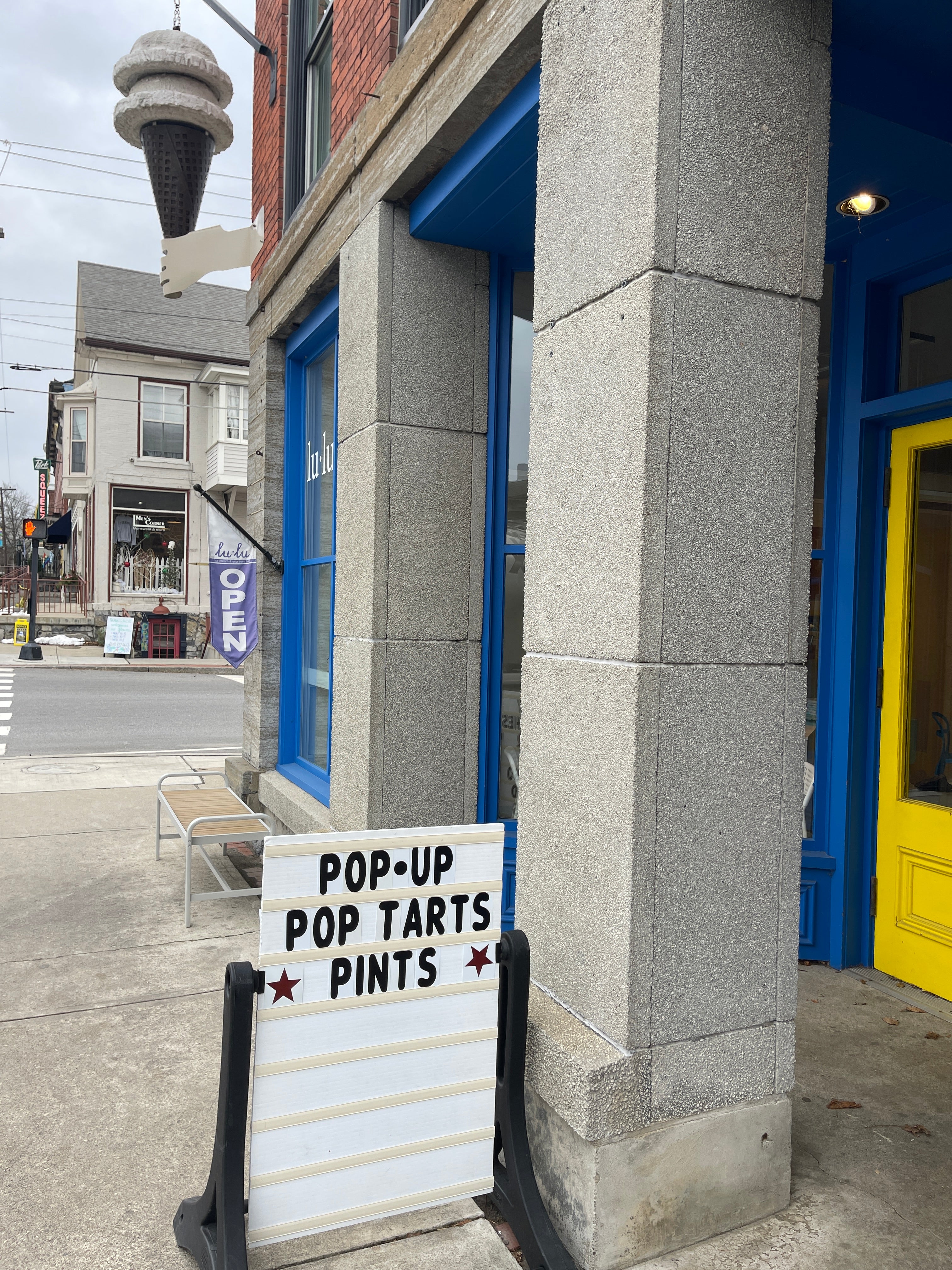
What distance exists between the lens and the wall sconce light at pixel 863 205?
12.9ft

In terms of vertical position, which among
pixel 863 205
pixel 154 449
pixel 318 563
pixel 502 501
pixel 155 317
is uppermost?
pixel 155 317

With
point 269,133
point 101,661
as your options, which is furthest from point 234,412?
point 269,133

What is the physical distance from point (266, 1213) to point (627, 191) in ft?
9.34

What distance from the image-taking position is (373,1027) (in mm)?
2531

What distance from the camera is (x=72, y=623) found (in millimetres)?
29109

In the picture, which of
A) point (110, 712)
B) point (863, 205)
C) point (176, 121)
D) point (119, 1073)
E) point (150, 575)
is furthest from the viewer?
point (150, 575)

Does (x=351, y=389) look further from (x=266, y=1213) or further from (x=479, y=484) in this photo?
(x=266, y=1213)

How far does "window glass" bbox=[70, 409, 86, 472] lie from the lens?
99.6 ft

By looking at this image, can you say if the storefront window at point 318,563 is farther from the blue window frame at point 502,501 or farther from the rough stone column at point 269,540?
the blue window frame at point 502,501

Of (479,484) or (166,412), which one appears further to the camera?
(166,412)

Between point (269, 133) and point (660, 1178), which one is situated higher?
point (269, 133)

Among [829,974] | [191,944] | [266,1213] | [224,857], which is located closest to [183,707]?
[224,857]

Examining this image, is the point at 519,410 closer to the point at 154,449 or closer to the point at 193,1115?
the point at 193,1115

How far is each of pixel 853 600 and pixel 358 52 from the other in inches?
160
